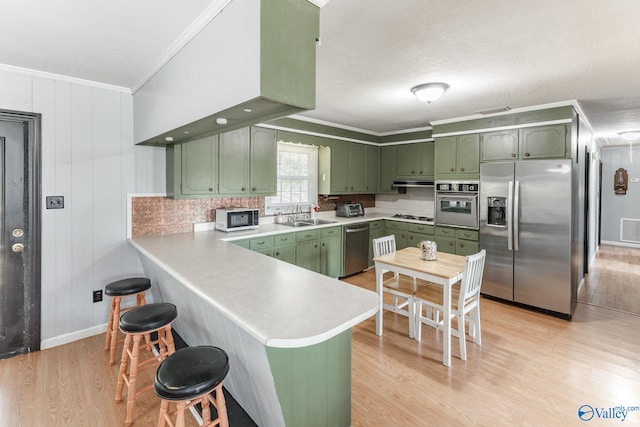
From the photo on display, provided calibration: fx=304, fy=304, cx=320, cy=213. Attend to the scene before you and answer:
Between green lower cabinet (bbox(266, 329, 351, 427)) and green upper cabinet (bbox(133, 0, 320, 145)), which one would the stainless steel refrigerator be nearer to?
green lower cabinet (bbox(266, 329, 351, 427))

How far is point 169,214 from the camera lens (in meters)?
3.35

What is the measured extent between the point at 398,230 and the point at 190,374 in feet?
13.7

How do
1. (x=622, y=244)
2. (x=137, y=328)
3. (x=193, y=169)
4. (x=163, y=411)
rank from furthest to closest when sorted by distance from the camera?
(x=622, y=244), (x=193, y=169), (x=137, y=328), (x=163, y=411)

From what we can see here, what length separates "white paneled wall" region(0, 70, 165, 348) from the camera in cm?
267

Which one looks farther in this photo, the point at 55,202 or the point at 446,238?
the point at 446,238

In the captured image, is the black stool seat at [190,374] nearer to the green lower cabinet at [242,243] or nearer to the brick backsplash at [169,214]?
the green lower cabinet at [242,243]

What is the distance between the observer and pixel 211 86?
67.2 inches

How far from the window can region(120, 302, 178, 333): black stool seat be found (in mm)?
2462

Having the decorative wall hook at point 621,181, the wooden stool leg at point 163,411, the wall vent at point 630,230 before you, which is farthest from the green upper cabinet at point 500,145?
the wall vent at point 630,230

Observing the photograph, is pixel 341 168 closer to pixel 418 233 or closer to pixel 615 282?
pixel 418 233

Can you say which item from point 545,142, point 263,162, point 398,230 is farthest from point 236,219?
point 545,142

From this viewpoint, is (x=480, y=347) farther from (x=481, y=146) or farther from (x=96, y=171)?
(x=96, y=171)

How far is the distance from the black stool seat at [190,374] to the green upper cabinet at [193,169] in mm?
2010

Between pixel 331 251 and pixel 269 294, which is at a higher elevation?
pixel 269 294
